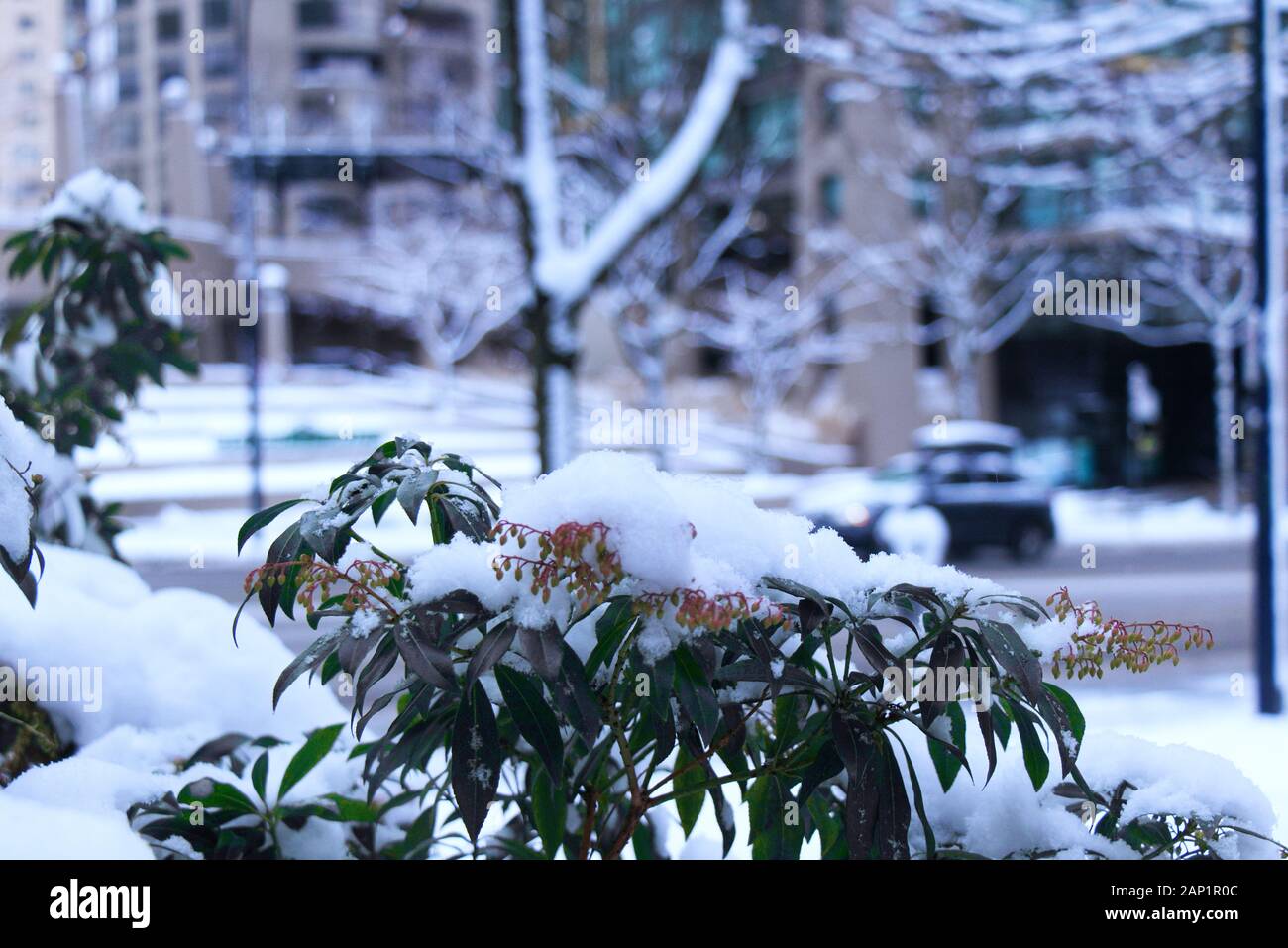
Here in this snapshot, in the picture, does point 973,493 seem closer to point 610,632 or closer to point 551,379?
point 551,379

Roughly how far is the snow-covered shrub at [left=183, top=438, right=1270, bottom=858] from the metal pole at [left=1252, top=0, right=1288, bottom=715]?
6.21m

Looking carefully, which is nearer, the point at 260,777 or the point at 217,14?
the point at 260,777

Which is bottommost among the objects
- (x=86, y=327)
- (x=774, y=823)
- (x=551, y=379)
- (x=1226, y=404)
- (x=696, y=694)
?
(x=774, y=823)

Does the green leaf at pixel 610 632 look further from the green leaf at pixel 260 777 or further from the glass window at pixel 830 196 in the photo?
the glass window at pixel 830 196

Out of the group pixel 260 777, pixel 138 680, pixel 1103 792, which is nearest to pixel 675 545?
pixel 1103 792

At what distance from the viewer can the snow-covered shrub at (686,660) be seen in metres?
1.64

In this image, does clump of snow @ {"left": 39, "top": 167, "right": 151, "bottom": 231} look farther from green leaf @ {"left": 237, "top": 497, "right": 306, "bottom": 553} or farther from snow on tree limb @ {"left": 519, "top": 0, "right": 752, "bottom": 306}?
snow on tree limb @ {"left": 519, "top": 0, "right": 752, "bottom": 306}

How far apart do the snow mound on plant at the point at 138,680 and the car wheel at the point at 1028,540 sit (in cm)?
1397

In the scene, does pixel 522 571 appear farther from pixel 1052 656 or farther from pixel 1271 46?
pixel 1271 46

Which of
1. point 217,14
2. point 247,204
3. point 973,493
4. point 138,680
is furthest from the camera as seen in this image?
point 973,493

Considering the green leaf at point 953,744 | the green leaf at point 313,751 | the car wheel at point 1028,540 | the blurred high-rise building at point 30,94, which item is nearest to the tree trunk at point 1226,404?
the car wheel at point 1028,540

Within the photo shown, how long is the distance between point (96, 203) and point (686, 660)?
2.59 meters

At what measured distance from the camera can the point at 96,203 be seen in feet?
11.1
